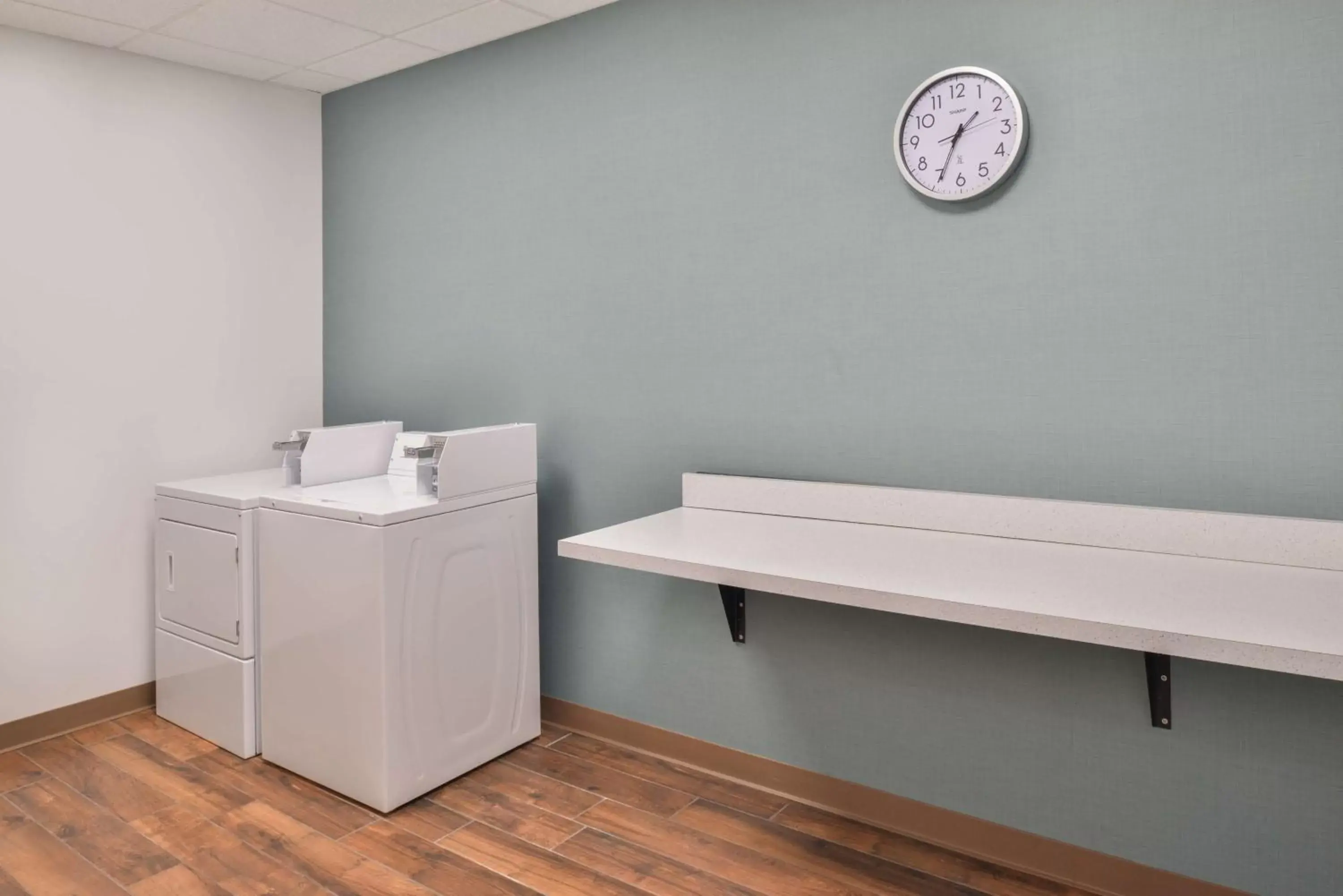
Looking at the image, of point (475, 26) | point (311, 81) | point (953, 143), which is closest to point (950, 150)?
point (953, 143)

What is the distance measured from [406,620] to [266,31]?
1.96 m

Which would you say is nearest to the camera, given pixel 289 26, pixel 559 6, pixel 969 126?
pixel 969 126

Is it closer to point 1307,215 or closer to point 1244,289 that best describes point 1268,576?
point 1244,289

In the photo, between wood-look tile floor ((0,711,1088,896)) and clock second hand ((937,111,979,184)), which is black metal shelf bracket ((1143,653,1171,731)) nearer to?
wood-look tile floor ((0,711,1088,896))

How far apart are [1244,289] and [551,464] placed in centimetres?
203

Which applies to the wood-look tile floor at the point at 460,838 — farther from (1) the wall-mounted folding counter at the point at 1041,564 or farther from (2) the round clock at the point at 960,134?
(2) the round clock at the point at 960,134

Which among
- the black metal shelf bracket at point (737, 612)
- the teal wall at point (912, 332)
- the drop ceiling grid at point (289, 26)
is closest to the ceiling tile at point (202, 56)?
the drop ceiling grid at point (289, 26)

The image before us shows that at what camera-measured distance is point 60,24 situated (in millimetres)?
2812

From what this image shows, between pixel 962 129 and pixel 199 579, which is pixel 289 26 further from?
pixel 962 129

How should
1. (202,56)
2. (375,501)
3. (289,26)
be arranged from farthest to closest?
(202,56) < (289,26) < (375,501)

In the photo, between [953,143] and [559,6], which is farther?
[559,6]

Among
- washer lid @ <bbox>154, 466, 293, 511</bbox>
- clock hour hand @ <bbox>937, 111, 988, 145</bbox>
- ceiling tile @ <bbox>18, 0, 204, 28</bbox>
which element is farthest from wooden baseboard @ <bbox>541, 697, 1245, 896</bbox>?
ceiling tile @ <bbox>18, 0, 204, 28</bbox>

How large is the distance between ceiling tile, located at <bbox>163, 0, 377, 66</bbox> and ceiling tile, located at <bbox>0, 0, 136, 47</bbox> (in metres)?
0.17

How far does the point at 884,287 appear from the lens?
92.0 inches
